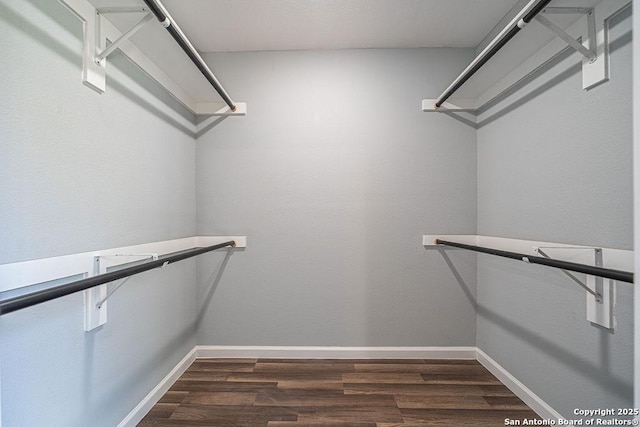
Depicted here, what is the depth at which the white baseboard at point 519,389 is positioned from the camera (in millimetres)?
1456

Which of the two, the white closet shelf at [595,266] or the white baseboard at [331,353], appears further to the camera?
the white baseboard at [331,353]

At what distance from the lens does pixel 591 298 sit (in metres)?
1.21

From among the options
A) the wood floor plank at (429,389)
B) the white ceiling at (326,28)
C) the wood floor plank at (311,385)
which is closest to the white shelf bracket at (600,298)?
the wood floor plank at (429,389)

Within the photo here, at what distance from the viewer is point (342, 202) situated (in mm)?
2150

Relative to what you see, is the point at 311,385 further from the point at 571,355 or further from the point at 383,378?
the point at 571,355

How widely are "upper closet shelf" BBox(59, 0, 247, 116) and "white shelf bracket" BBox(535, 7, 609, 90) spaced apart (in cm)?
150

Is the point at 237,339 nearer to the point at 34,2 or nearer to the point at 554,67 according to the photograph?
the point at 34,2

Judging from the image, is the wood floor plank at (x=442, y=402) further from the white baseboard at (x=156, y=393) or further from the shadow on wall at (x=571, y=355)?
the white baseboard at (x=156, y=393)

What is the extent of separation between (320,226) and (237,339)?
103cm

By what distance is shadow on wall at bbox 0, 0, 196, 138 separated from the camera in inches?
36.7

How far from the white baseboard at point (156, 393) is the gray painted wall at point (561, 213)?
206cm

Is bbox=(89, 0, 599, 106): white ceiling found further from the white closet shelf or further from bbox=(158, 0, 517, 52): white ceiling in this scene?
the white closet shelf

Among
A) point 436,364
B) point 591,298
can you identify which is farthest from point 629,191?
point 436,364

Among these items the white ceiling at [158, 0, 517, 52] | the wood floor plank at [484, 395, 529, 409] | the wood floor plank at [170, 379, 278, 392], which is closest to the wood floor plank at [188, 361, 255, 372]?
the wood floor plank at [170, 379, 278, 392]
